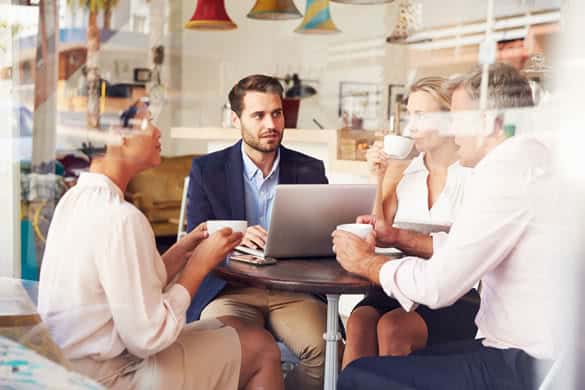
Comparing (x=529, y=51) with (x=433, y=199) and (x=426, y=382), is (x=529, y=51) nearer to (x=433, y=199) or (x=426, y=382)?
(x=433, y=199)

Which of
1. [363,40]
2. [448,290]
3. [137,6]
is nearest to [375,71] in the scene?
[363,40]

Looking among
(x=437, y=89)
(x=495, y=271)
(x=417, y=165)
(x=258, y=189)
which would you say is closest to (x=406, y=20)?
(x=437, y=89)

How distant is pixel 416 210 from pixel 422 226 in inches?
2.5

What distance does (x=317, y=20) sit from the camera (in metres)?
2.84

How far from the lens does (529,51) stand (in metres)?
2.23

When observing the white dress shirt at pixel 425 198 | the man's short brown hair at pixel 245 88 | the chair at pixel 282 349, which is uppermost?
the man's short brown hair at pixel 245 88

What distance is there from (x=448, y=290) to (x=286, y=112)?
3.21ft

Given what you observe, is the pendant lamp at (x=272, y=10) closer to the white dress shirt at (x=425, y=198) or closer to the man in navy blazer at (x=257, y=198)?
the man in navy blazer at (x=257, y=198)

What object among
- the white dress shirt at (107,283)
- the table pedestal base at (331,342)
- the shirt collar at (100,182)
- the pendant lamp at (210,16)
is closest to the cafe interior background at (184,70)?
the pendant lamp at (210,16)

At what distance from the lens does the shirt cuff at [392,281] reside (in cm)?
215

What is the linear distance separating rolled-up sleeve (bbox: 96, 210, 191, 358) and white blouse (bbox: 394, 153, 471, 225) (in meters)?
0.96

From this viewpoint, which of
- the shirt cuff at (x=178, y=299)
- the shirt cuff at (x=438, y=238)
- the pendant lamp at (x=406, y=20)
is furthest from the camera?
the pendant lamp at (x=406, y=20)

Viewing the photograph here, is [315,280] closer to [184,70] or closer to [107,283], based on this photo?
[107,283]

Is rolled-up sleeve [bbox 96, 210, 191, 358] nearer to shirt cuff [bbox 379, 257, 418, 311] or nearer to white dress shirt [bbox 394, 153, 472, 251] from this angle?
shirt cuff [bbox 379, 257, 418, 311]
